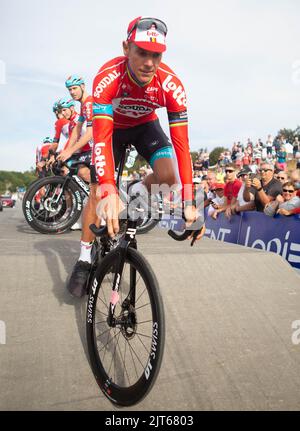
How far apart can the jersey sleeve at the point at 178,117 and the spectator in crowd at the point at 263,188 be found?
5.05 meters

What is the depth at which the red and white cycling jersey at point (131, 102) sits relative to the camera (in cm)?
288

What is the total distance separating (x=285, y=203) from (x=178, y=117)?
438cm

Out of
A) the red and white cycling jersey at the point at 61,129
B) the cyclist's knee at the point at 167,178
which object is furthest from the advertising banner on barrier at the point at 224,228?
the cyclist's knee at the point at 167,178

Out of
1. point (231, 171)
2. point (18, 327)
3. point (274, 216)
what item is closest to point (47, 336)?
point (18, 327)

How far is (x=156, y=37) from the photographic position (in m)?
2.76

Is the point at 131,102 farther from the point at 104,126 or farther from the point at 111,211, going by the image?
the point at 111,211

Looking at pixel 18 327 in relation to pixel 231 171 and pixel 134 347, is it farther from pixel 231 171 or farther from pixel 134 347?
pixel 231 171

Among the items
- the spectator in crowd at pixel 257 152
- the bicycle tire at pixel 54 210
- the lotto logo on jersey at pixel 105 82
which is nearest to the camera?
the lotto logo on jersey at pixel 105 82

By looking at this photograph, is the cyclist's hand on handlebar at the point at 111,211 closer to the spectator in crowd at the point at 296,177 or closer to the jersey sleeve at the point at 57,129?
the spectator in crowd at the point at 296,177

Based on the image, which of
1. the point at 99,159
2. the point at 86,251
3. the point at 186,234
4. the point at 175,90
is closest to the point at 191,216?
the point at 186,234

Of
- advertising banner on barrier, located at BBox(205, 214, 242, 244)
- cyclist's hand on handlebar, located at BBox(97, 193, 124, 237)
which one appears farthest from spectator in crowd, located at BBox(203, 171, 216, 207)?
cyclist's hand on handlebar, located at BBox(97, 193, 124, 237)

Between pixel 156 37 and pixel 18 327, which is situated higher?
pixel 156 37

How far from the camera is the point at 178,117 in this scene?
3.18 meters

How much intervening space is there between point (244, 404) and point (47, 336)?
4.89ft
